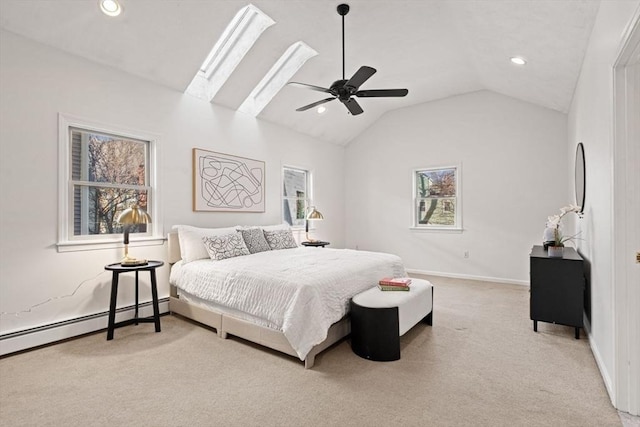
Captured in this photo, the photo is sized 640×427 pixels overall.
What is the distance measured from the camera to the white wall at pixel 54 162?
2.84 m

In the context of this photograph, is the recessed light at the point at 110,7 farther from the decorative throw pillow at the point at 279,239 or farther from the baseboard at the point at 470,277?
the baseboard at the point at 470,277

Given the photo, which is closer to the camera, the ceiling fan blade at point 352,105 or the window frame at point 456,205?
the ceiling fan blade at point 352,105

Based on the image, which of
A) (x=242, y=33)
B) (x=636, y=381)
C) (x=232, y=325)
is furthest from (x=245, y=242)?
(x=636, y=381)

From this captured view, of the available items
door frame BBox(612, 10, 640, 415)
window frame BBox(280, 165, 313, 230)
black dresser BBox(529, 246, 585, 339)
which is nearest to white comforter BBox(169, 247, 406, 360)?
black dresser BBox(529, 246, 585, 339)

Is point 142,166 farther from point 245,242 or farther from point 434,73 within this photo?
point 434,73

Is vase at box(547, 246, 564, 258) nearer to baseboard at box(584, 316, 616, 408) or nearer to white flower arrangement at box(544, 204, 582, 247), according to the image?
white flower arrangement at box(544, 204, 582, 247)

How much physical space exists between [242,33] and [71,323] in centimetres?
371

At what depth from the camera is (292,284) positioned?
2.63m

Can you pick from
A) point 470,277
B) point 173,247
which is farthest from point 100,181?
point 470,277

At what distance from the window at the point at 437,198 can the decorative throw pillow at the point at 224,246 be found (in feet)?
12.4

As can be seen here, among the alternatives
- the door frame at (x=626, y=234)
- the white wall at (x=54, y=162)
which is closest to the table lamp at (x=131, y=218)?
the white wall at (x=54, y=162)

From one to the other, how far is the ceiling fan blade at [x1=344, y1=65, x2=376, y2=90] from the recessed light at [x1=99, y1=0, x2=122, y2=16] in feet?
7.26

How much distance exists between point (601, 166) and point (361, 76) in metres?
2.04

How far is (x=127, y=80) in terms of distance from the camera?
365cm
